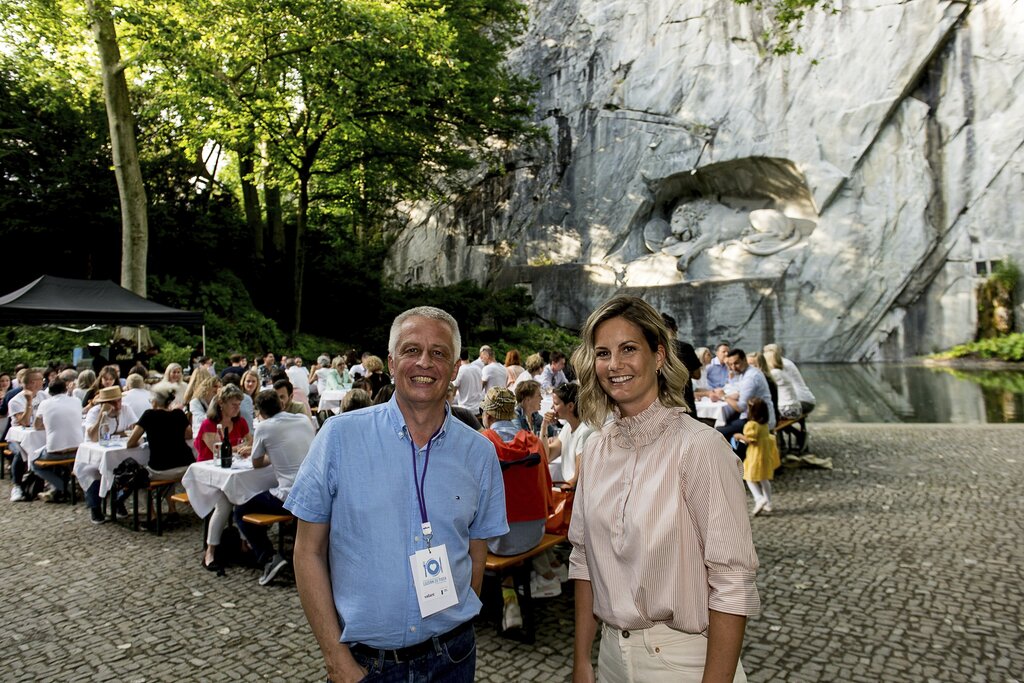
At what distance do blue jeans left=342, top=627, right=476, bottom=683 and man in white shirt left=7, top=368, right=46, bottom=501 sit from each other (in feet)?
26.4

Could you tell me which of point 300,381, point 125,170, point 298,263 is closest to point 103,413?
point 300,381

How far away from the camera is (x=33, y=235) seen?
16.7 metres

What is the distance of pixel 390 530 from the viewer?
5.50 feet

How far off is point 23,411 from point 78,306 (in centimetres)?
312

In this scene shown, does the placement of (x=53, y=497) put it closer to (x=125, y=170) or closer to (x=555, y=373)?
(x=555, y=373)

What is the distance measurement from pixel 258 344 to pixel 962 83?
26578 mm

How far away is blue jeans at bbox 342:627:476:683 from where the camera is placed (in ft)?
5.42

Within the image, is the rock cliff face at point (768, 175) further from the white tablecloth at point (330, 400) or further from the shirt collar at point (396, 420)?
the shirt collar at point (396, 420)

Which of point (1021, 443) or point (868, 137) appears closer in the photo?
point (1021, 443)

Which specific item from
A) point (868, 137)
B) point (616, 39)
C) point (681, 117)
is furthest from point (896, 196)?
point (616, 39)

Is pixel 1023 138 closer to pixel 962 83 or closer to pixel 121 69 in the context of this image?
pixel 962 83

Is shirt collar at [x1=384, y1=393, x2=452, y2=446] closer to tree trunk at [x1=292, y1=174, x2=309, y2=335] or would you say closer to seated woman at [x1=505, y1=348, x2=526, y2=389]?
seated woman at [x1=505, y1=348, x2=526, y2=389]

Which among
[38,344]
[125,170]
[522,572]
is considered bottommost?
[522,572]

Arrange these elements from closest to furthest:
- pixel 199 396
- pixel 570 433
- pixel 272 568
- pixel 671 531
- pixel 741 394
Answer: pixel 671 531 → pixel 272 568 → pixel 570 433 → pixel 199 396 → pixel 741 394
